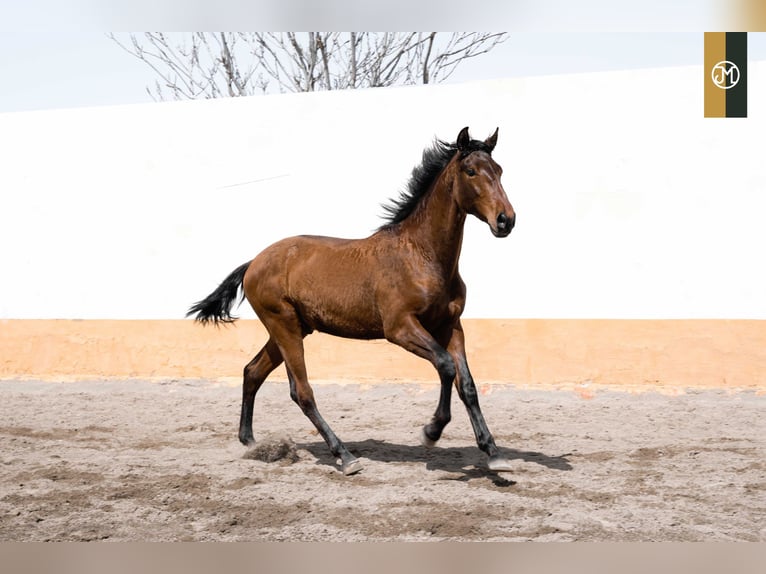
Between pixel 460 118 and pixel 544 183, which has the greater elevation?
pixel 460 118

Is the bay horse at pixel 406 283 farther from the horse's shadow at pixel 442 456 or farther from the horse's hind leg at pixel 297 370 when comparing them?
the horse's shadow at pixel 442 456

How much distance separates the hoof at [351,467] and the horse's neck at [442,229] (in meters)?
1.30

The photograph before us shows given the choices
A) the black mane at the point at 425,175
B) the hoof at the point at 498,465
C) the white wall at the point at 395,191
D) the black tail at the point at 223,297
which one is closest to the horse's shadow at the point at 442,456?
the hoof at the point at 498,465

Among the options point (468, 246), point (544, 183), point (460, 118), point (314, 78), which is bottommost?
point (468, 246)

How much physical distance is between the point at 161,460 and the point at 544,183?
495 centimetres

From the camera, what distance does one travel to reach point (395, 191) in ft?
29.6

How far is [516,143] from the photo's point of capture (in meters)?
8.73

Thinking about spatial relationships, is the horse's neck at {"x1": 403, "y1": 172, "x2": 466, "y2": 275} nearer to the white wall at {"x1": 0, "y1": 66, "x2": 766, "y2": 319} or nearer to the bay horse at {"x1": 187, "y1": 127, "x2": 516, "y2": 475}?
the bay horse at {"x1": 187, "y1": 127, "x2": 516, "y2": 475}

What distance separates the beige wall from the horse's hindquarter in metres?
3.02

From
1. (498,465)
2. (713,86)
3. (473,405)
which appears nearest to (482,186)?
(473,405)

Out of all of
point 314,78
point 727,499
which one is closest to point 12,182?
point 727,499

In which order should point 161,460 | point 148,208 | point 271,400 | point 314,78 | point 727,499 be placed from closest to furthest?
1. point 727,499
2. point 161,460
3. point 271,400
4. point 148,208
5. point 314,78

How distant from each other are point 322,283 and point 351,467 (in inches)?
47.5

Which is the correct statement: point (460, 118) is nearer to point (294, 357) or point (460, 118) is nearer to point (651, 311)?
point (651, 311)
